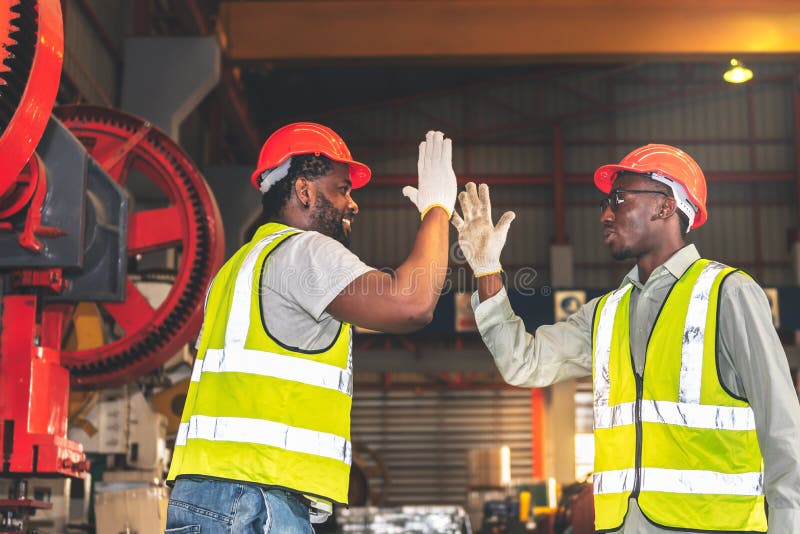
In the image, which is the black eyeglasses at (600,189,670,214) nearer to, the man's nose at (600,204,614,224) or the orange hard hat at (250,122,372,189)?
the man's nose at (600,204,614,224)

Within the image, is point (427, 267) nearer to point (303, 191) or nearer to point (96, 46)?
point (303, 191)

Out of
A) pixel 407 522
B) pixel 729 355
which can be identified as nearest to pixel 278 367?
pixel 729 355

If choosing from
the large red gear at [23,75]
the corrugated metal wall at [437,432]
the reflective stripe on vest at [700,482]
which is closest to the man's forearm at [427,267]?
the reflective stripe on vest at [700,482]

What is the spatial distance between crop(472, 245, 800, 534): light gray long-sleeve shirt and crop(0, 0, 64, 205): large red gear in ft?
5.59

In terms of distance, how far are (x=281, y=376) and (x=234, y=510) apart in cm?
39

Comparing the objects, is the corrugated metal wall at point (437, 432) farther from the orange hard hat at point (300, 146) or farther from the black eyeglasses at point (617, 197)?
the orange hard hat at point (300, 146)

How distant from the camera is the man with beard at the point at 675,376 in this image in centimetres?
329

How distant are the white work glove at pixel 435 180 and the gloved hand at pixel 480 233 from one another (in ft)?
1.78

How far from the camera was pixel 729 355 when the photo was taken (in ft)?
11.3

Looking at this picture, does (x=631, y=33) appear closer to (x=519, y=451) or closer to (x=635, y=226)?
(x=635, y=226)

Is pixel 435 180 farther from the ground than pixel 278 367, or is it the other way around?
pixel 435 180

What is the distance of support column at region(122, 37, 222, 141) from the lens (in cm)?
1259

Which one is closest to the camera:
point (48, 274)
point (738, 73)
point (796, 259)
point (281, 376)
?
point (281, 376)

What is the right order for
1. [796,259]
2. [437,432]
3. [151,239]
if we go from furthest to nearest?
[437,432] → [796,259] → [151,239]
